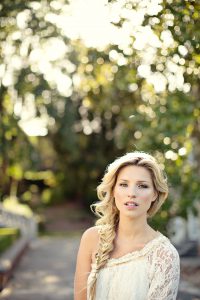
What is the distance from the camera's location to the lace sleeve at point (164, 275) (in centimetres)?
305

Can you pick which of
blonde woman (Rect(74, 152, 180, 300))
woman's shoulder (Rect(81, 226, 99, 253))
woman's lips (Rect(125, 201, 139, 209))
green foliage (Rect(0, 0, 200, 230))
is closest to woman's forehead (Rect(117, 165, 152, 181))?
blonde woman (Rect(74, 152, 180, 300))

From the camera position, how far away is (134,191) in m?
3.16

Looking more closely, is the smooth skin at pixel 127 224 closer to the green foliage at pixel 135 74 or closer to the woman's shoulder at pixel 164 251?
the woman's shoulder at pixel 164 251

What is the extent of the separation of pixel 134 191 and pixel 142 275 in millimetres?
420

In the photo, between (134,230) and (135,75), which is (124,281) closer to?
(134,230)

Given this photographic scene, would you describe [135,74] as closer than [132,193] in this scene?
No

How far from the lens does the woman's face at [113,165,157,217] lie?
316 cm

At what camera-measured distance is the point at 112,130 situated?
122 feet

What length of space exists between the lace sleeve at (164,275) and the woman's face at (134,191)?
233 mm

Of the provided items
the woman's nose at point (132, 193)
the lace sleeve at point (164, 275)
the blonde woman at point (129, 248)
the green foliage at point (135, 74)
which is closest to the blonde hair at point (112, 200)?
the blonde woman at point (129, 248)

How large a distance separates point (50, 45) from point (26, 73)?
3.86 feet

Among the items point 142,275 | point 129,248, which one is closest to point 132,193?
point 129,248

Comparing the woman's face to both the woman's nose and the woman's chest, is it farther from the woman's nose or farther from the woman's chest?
the woman's chest

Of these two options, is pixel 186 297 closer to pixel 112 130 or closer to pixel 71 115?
pixel 71 115
